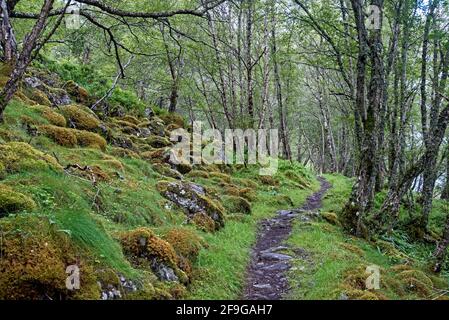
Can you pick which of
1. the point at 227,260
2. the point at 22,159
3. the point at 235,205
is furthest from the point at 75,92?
the point at 227,260

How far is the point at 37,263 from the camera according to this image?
4.52 meters

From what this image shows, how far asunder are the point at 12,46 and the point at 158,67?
57.6ft

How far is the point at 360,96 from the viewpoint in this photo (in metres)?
11.3

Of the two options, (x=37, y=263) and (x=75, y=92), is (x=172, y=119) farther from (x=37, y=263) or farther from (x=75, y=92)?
(x=37, y=263)

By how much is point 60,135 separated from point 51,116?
4.45ft

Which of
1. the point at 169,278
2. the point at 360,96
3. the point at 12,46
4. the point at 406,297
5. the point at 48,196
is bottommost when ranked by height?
the point at 406,297

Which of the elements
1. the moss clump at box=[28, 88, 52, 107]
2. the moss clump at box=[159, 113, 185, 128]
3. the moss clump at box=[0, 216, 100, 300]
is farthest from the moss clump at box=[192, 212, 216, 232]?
the moss clump at box=[159, 113, 185, 128]

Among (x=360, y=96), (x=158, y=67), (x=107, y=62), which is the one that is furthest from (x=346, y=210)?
(x=107, y=62)

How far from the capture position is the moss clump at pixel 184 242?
7.36 m

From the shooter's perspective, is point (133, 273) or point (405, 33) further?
point (405, 33)

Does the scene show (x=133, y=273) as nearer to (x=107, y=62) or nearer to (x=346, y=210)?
(x=346, y=210)

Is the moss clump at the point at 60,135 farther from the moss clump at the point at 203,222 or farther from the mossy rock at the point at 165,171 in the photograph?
the moss clump at the point at 203,222

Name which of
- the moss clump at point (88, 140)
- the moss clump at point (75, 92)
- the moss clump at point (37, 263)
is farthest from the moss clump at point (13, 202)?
the moss clump at point (75, 92)

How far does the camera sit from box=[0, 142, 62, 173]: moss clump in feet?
22.5
